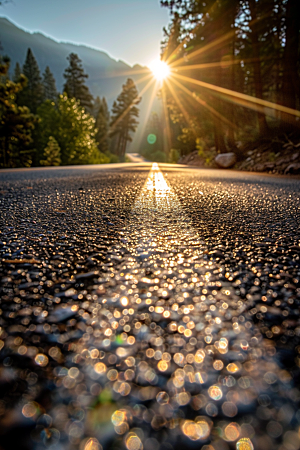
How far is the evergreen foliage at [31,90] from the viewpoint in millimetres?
40188

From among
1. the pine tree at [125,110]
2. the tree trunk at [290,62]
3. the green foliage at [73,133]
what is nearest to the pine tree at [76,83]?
the pine tree at [125,110]

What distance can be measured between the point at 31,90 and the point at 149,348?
49.1 m

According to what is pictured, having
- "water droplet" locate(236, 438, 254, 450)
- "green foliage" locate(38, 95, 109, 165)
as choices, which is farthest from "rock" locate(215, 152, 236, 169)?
"green foliage" locate(38, 95, 109, 165)

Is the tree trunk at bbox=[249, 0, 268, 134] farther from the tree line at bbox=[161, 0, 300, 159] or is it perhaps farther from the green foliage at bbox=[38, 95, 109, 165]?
the green foliage at bbox=[38, 95, 109, 165]

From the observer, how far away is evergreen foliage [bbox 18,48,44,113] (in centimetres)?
4019

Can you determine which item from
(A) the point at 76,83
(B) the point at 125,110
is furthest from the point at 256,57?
(B) the point at 125,110

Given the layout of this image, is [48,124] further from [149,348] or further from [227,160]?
[149,348]

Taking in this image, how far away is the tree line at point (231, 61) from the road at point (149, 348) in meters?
10.3

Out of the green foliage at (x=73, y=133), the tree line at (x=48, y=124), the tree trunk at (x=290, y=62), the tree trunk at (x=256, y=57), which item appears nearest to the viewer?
the tree trunk at (x=290, y=62)

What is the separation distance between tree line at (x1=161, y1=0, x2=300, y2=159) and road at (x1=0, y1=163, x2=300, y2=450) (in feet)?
33.7

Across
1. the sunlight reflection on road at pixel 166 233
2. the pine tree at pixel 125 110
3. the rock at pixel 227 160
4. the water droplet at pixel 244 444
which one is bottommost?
the rock at pixel 227 160

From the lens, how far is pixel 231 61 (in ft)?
42.4

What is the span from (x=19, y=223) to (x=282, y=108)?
10882 millimetres

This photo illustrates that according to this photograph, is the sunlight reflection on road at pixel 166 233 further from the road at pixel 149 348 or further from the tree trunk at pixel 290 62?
the tree trunk at pixel 290 62
